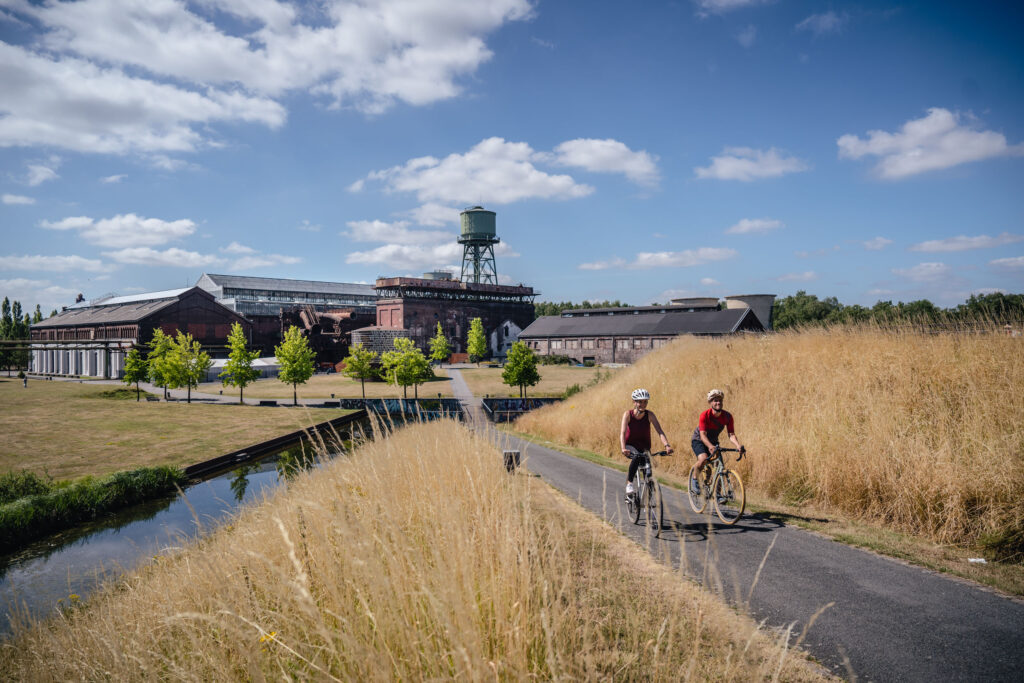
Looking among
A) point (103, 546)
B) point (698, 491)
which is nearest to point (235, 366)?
point (103, 546)

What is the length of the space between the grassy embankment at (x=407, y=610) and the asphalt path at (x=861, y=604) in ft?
2.13

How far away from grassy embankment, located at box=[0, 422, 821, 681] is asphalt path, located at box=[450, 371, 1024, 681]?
0.65 meters

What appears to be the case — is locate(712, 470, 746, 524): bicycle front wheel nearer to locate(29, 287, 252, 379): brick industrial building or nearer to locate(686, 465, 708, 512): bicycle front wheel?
locate(686, 465, 708, 512): bicycle front wheel

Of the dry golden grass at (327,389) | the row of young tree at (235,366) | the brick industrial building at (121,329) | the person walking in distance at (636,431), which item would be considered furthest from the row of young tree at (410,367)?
the person walking in distance at (636,431)

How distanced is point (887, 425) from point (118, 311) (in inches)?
3229

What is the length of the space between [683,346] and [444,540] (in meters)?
25.5

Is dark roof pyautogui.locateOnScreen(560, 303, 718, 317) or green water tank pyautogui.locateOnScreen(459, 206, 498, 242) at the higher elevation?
green water tank pyautogui.locateOnScreen(459, 206, 498, 242)

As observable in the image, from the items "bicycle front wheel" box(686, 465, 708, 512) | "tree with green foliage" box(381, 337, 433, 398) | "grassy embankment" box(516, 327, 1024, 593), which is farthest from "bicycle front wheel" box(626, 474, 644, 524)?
"tree with green foliage" box(381, 337, 433, 398)

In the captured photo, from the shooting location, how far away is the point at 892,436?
1014 centimetres

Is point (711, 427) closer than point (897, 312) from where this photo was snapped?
Yes

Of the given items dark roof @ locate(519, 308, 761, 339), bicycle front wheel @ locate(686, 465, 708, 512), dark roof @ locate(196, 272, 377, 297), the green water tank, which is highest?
the green water tank

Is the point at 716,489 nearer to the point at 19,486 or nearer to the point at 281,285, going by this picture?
the point at 19,486

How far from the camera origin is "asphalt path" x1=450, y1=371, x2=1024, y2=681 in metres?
4.80

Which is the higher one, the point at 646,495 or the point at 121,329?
the point at 121,329
